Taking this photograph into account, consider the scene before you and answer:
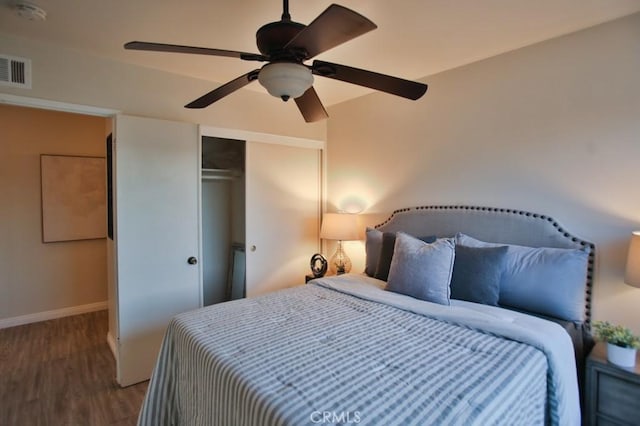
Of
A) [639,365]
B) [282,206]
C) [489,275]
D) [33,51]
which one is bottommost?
[639,365]

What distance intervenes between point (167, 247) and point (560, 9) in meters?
3.17

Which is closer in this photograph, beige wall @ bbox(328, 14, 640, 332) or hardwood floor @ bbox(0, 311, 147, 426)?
beige wall @ bbox(328, 14, 640, 332)

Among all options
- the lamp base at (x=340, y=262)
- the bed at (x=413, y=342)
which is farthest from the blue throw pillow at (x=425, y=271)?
the lamp base at (x=340, y=262)

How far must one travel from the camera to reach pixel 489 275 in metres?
2.11

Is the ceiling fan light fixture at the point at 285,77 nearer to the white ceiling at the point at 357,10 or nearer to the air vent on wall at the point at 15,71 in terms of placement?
the white ceiling at the point at 357,10

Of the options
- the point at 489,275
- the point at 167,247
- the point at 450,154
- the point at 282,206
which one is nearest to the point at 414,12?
the point at 450,154

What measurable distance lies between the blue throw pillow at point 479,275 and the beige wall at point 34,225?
14.3 ft

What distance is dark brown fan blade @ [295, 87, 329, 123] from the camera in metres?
1.95

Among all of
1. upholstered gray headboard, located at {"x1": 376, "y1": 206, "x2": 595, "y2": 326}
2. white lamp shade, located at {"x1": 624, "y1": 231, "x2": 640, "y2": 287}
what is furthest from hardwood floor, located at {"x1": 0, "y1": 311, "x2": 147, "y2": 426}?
white lamp shade, located at {"x1": 624, "y1": 231, "x2": 640, "y2": 287}

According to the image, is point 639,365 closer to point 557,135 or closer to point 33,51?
point 557,135

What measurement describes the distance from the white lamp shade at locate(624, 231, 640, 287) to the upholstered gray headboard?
276 mm

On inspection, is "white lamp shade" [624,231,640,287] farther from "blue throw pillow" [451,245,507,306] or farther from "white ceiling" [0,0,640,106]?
"white ceiling" [0,0,640,106]

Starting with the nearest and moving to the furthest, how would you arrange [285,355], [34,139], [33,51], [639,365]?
[285,355]
[639,365]
[33,51]
[34,139]

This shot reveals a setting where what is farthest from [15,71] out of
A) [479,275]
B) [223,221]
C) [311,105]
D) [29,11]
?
[479,275]
